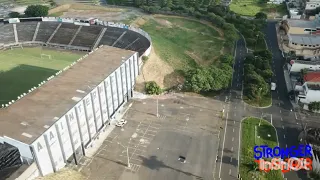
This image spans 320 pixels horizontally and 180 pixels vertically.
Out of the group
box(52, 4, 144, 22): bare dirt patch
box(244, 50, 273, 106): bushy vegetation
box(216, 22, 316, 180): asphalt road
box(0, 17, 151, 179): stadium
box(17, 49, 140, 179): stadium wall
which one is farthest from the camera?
box(52, 4, 144, 22): bare dirt patch

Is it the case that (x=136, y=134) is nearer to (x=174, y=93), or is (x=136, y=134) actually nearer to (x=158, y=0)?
(x=174, y=93)

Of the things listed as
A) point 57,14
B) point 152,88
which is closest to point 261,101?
point 152,88

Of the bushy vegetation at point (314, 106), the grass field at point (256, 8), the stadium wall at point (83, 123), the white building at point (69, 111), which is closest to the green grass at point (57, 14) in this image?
the white building at point (69, 111)

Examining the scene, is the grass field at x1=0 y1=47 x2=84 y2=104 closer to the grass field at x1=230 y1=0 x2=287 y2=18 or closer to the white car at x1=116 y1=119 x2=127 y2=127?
the white car at x1=116 y1=119 x2=127 y2=127

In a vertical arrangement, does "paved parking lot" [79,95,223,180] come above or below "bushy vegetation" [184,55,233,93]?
below

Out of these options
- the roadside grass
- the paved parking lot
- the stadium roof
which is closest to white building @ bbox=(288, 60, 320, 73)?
the roadside grass

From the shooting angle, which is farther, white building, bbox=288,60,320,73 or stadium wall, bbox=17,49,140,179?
white building, bbox=288,60,320,73

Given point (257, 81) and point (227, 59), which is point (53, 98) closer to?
point (257, 81)
